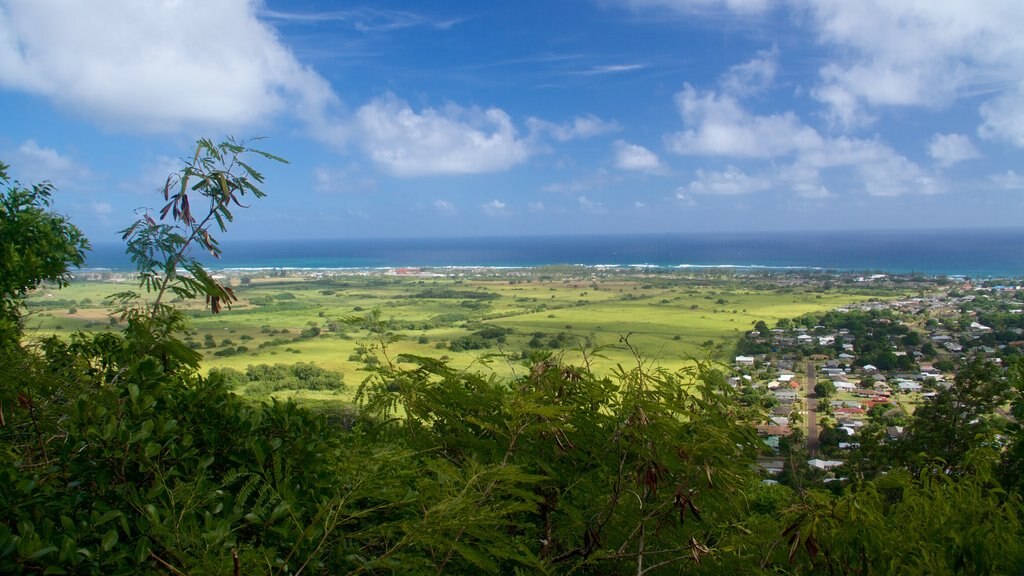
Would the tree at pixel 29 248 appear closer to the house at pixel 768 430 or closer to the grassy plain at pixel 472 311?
the grassy plain at pixel 472 311

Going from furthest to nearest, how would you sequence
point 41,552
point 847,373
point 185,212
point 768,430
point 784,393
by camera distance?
point 847,373, point 784,393, point 768,430, point 185,212, point 41,552

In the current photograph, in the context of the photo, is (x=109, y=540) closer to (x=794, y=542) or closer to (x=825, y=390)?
(x=794, y=542)

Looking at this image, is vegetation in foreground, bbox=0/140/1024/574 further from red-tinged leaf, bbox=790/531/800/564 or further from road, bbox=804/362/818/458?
road, bbox=804/362/818/458

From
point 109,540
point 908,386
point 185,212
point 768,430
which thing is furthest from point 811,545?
point 908,386

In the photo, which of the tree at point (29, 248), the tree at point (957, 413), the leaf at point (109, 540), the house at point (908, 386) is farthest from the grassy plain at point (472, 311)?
the house at point (908, 386)

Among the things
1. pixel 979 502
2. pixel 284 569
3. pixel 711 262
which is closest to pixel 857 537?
pixel 979 502

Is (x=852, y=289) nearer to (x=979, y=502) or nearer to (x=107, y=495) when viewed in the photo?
Answer: (x=979, y=502)

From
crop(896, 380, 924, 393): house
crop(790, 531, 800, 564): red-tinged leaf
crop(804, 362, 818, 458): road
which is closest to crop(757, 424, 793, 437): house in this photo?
crop(790, 531, 800, 564): red-tinged leaf
